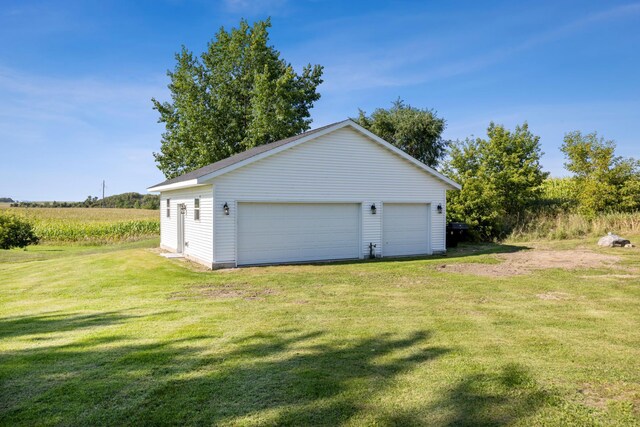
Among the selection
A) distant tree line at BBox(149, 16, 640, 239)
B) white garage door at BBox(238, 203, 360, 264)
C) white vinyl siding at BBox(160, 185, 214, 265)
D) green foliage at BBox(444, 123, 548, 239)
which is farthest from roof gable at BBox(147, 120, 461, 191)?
green foliage at BBox(444, 123, 548, 239)

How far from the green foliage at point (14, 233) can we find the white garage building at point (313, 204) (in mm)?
13218

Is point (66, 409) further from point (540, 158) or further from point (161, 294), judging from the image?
point (540, 158)

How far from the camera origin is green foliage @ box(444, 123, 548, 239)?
71.7 feet

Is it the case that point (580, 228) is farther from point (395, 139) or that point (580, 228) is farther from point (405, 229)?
point (395, 139)

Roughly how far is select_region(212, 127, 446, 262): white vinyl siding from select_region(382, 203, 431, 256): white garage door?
27cm

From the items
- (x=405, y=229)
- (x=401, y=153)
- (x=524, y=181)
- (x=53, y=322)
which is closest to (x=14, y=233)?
(x=53, y=322)

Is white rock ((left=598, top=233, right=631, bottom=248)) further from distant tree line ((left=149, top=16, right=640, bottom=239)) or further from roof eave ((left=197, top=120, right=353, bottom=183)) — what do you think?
roof eave ((left=197, top=120, right=353, bottom=183))

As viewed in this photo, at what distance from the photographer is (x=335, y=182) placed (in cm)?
1398

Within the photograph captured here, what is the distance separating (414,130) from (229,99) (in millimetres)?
15967

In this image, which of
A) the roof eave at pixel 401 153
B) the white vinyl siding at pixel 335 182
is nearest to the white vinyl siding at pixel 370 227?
the white vinyl siding at pixel 335 182

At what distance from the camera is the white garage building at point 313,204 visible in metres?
12.4

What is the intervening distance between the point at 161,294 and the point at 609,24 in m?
17.7

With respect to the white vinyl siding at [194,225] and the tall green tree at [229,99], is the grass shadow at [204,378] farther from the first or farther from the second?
the tall green tree at [229,99]

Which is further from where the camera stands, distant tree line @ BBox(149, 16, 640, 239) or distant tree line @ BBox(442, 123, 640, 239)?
distant tree line @ BBox(149, 16, 640, 239)
